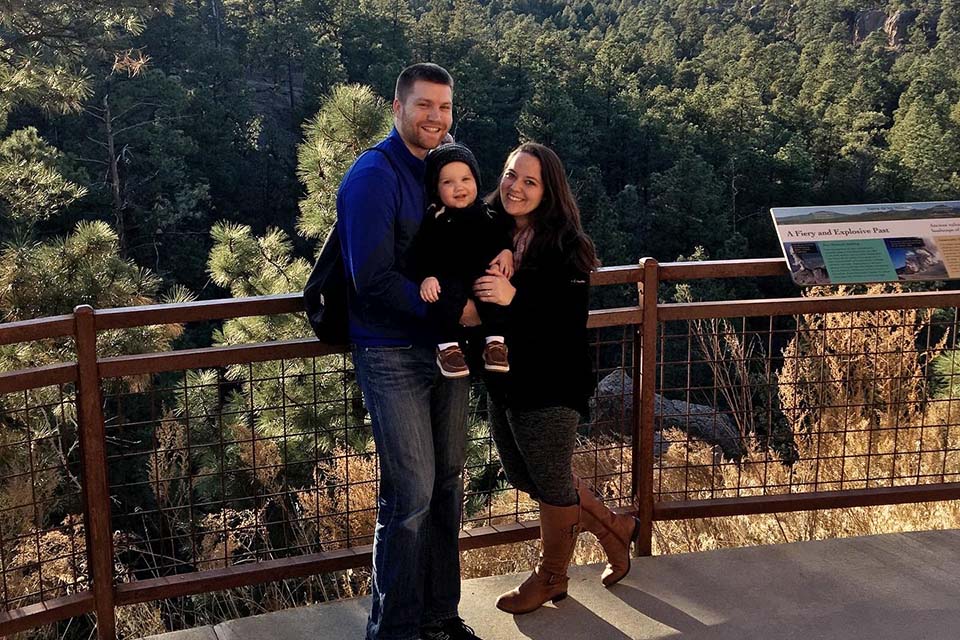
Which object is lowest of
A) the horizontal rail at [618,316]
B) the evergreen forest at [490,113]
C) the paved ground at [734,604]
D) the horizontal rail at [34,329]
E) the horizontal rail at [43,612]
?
the paved ground at [734,604]

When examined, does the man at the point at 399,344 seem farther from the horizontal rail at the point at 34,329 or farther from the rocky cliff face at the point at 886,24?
the rocky cliff face at the point at 886,24

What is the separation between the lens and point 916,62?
151 ft

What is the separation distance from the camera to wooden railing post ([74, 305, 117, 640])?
272 centimetres

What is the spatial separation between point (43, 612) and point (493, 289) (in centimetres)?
154

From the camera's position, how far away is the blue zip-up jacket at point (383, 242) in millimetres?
2422

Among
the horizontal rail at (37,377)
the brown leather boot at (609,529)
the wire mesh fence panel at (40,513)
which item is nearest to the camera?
the horizontal rail at (37,377)

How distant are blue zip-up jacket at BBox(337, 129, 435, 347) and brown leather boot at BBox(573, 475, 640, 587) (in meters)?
0.84

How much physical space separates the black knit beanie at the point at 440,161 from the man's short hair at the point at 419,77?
0.52 ft

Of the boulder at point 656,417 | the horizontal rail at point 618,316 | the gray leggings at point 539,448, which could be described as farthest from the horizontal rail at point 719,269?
the gray leggings at point 539,448

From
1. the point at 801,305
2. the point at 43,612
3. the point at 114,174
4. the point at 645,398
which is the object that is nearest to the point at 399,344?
the point at 645,398

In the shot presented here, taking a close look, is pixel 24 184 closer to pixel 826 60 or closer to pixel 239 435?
pixel 239 435

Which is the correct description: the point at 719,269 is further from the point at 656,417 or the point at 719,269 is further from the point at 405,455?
the point at 405,455

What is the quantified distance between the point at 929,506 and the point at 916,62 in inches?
1845

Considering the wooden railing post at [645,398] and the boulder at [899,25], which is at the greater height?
the boulder at [899,25]
